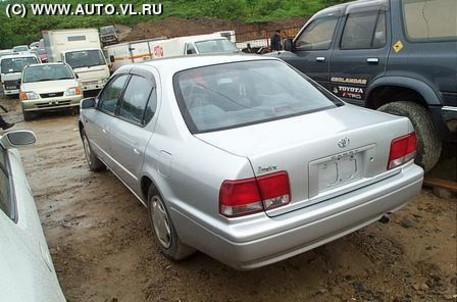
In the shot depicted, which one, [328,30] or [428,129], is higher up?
[328,30]

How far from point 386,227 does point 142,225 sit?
2246mm

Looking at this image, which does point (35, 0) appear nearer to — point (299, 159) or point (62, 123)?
point (62, 123)

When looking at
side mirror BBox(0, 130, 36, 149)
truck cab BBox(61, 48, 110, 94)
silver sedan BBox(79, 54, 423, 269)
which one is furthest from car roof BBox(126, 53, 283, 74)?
truck cab BBox(61, 48, 110, 94)

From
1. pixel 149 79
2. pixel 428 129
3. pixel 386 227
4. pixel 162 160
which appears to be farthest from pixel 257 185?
pixel 428 129

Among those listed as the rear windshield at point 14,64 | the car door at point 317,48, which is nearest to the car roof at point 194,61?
the car door at point 317,48

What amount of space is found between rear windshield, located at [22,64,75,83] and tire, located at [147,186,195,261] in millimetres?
10165

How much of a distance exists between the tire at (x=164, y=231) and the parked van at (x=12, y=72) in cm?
1600

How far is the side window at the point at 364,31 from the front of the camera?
482cm

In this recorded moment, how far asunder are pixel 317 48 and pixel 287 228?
12.7 ft

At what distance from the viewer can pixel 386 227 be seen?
12.4 ft

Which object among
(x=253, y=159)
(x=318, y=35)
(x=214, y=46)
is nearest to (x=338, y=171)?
(x=253, y=159)

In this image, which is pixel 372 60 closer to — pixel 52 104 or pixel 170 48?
pixel 52 104

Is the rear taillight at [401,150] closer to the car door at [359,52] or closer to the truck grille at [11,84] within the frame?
the car door at [359,52]

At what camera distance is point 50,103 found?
38.6 feet
